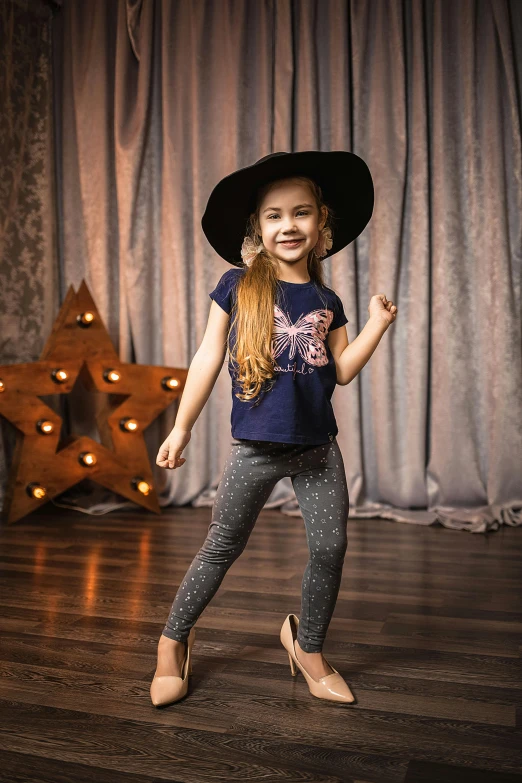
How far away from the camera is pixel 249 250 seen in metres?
1.73

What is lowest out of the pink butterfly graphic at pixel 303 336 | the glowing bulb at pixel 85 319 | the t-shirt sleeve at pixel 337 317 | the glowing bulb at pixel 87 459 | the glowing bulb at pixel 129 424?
the glowing bulb at pixel 87 459

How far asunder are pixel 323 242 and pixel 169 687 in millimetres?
1020

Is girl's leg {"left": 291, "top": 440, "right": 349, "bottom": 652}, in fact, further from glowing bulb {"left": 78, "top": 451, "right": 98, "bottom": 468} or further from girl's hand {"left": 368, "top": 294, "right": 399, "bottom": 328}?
glowing bulb {"left": 78, "top": 451, "right": 98, "bottom": 468}

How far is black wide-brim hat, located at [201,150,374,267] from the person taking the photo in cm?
163

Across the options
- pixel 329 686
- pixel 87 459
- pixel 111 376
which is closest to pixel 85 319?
pixel 111 376

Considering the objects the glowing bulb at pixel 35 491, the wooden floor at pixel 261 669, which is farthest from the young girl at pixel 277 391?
the glowing bulb at pixel 35 491

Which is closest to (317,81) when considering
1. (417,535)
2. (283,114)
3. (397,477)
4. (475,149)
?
(283,114)

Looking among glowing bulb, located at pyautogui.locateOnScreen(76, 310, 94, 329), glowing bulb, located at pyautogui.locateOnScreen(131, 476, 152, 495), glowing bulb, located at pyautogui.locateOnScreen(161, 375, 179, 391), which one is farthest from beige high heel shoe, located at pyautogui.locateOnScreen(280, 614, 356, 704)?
glowing bulb, located at pyautogui.locateOnScreen(76, 310, 94, 329)

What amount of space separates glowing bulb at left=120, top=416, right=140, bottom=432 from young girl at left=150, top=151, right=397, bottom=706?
2009mm

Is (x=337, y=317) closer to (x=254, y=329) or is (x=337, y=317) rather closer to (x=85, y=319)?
(x=254, y=329)

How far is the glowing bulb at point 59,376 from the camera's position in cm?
355

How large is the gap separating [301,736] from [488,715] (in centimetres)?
39

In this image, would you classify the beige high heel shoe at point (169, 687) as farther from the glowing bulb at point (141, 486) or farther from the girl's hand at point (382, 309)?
the glowing bulb at point (141, 486)

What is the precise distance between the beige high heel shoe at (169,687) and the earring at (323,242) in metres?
0.95
